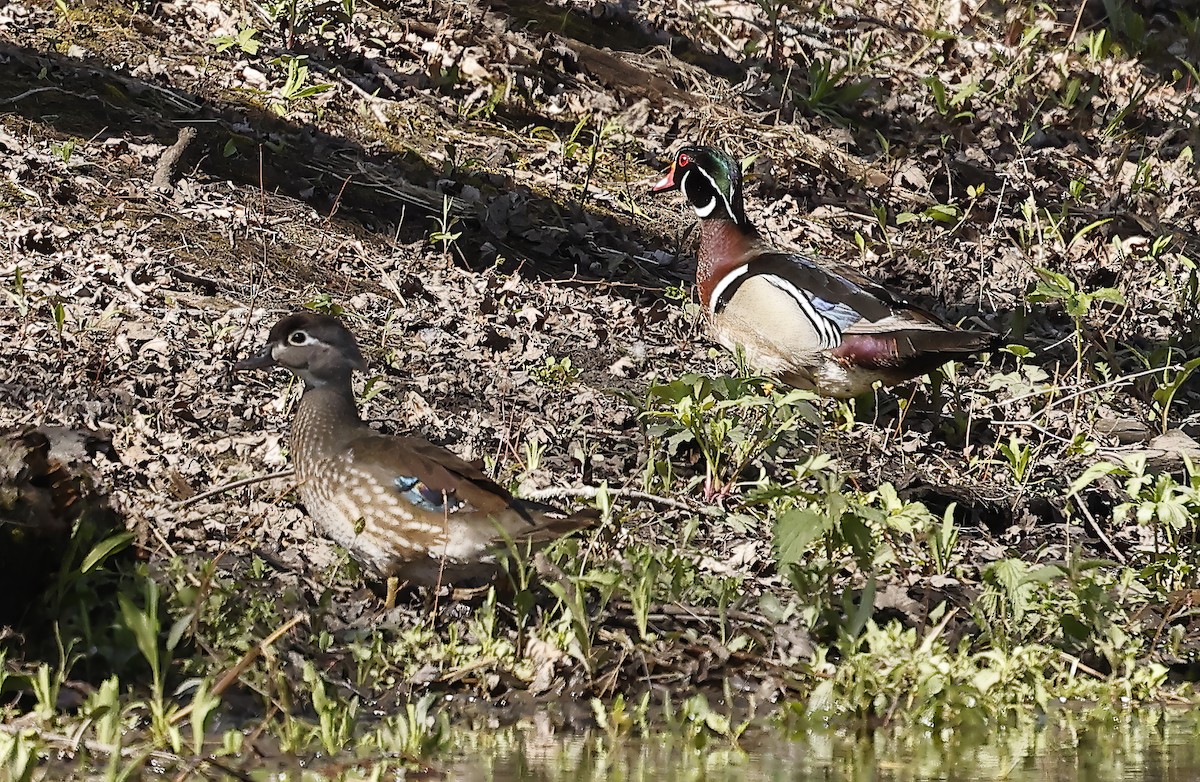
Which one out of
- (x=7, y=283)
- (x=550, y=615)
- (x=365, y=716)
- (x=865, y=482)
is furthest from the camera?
(x=7, y=283)

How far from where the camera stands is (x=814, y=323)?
22.8 ft

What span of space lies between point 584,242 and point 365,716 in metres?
5.16

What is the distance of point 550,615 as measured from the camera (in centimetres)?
450

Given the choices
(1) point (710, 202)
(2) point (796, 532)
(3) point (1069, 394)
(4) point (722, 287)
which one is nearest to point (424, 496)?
(2) point (796, 532)

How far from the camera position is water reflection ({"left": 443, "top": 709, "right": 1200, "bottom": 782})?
3486mm

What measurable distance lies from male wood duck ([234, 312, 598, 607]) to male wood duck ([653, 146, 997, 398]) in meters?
2.52

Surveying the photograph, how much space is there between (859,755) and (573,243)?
5.42 metres

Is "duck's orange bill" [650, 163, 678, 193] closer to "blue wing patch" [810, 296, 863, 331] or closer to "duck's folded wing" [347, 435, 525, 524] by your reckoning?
"blue wing patch" [810, 296, 863, 331]

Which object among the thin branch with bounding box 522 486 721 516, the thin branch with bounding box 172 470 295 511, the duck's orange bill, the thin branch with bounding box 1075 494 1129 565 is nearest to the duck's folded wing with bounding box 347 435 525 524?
the thin branch with bounding box 172 470 295 511

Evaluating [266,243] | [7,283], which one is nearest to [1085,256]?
[266,243]

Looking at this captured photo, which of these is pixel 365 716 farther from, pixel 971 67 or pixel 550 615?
pixel 971 67

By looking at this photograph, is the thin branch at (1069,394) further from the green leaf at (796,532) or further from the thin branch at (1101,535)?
the green leaf at (796,532)

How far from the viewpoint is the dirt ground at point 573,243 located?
5.47 metres

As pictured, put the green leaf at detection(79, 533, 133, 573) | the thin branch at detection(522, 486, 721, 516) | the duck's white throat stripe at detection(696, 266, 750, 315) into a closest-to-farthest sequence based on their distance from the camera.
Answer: the green leaf at detection(79, 533, 133, 573) < the thin branch at detection(522, 486, 721, 516) < the duck's white throat stripe at detection(696, 266, 750, 315)
